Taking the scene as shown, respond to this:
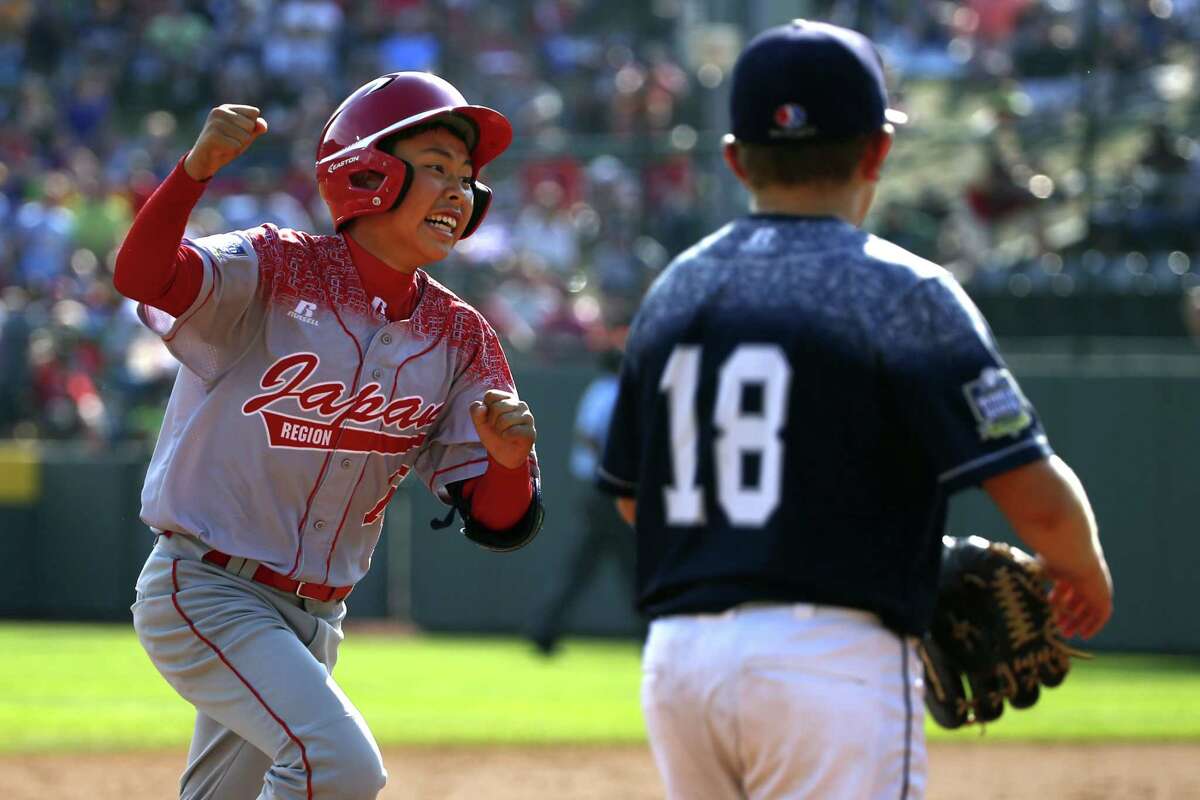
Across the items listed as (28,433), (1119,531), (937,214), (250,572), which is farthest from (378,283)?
(28,433)

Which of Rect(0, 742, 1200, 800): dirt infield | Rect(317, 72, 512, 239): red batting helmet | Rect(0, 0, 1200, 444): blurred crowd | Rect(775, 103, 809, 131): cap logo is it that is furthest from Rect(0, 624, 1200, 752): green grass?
Rect(775, 103, 809, 131): cap logo

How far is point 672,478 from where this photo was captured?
2980 mm

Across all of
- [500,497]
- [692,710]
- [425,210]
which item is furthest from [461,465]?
[692,710]

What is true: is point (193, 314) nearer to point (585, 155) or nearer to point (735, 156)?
point (735, 156)

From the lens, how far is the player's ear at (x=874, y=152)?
3.03 metres

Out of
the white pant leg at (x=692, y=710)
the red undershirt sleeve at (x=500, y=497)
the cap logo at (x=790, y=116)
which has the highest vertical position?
the cap logo at (x=790, y=116)

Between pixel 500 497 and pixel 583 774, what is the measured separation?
4.20 metres

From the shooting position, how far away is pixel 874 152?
9.98 ft

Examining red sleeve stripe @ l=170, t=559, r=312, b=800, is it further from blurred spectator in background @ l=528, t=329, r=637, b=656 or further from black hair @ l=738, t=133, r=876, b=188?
blurred spectator in background @ l=528, t=329, r=637, b=656

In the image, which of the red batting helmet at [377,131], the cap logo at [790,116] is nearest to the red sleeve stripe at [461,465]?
the red batting helmet at [377,131]

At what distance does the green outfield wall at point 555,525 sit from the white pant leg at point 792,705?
919 cm

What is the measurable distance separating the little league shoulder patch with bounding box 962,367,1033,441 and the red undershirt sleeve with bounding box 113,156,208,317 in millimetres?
1736

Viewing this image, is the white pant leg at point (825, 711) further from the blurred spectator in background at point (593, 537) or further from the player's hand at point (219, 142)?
the blurred spectator in background at point (593, 537)

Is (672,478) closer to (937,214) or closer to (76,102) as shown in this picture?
(937,214)
